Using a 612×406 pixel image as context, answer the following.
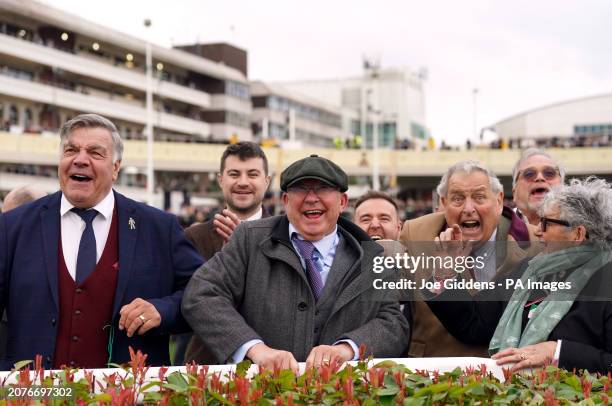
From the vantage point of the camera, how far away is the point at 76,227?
4738mm

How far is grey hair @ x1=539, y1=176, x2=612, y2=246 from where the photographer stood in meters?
4.42

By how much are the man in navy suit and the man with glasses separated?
3.30 meters

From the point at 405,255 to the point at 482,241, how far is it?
3.11ft

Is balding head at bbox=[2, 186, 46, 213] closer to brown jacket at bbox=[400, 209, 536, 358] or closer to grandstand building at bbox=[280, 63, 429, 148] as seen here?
brown jacket at bbox=[400, 209, 536, 358]

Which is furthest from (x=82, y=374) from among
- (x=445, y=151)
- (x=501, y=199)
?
(x=445, y=151)

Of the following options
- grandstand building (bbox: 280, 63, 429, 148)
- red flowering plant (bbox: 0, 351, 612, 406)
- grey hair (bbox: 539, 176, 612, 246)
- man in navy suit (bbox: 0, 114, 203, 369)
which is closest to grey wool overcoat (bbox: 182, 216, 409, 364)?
man in navy suit (bbox: 0, 114, 203, 369)

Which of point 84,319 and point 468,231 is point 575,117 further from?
point 84,319

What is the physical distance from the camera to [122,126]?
236ft

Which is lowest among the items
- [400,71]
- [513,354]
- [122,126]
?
[513,354]

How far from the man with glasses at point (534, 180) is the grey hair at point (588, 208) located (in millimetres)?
2462

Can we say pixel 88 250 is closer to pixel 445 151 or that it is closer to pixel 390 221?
pixel 390 221

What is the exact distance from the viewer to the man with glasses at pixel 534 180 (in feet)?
23.3

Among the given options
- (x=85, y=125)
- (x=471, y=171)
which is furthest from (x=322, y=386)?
(x=471, y=171)

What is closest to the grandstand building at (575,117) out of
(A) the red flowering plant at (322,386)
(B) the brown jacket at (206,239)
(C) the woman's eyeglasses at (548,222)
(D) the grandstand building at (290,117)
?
(D) the grandstand building at (290,117)
